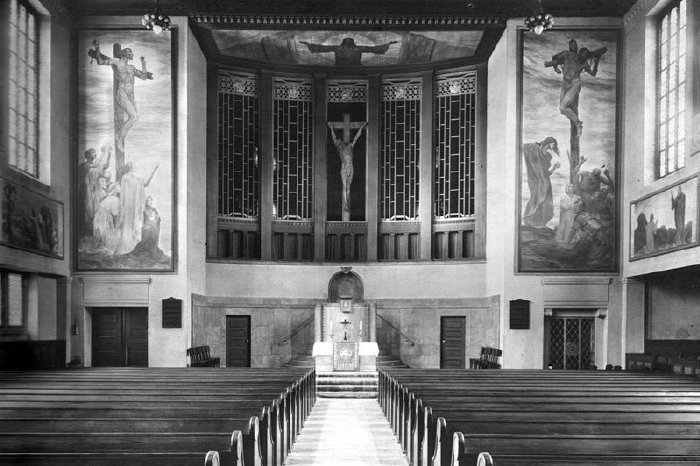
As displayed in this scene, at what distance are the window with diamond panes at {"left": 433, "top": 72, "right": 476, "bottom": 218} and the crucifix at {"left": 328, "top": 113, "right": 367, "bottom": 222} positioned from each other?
2.61m

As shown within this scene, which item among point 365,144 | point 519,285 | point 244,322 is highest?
point 365,144

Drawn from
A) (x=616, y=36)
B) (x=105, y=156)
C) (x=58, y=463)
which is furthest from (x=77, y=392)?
(x=616, y=36)

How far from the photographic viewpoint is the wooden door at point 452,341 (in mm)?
20859

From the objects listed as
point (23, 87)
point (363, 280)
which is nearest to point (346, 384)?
point (363, 280)

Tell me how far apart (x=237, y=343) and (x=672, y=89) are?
1366cm

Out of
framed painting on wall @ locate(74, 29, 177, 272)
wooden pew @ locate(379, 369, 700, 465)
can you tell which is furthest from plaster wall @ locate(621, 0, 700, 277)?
framed painting on wall @ locate(74, 29, 177, 272)

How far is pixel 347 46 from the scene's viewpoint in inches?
843

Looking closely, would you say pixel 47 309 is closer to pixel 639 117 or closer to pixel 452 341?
pixel 452 341

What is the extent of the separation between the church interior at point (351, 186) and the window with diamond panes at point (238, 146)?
0.07 metres

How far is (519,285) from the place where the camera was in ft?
60.2

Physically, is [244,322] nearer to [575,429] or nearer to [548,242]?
[548,242]

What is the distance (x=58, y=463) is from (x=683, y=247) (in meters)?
13.7

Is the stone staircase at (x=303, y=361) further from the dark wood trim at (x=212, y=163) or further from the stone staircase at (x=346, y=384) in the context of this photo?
the dark wood trim at (x=212, y=163)

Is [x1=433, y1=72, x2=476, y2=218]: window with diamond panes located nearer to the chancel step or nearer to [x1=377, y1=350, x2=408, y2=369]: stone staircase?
[x1=377, y1=350, x2=408, y2=369]: stone staircase
